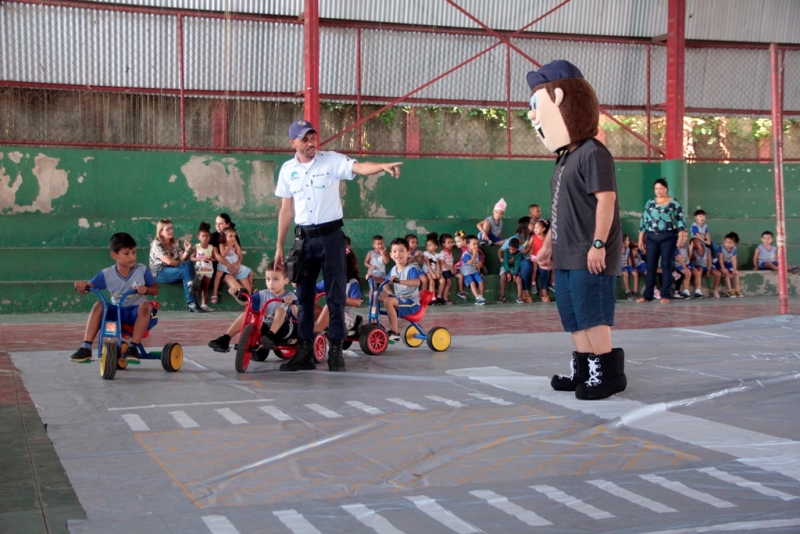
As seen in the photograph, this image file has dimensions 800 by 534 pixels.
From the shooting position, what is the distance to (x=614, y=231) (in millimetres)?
6012

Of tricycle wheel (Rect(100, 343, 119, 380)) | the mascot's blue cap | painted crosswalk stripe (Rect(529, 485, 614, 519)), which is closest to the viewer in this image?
painted crosswalk stripe (Rect(529, 485, 614, 519))

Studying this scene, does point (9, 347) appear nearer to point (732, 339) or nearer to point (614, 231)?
point (614, 231)

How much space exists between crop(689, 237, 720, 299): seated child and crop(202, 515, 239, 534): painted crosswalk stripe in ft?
43.1

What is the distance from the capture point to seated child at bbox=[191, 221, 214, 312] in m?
13.6

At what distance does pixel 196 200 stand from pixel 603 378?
34.6 ft

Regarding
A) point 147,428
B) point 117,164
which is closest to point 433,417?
point 147,428

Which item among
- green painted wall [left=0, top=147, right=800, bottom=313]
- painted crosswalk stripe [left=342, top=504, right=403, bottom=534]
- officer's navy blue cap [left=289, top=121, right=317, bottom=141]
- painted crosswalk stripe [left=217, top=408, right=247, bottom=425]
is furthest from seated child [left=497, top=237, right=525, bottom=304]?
painted crosswalk stripe [left=342, top=504, right=403, bottom=534]

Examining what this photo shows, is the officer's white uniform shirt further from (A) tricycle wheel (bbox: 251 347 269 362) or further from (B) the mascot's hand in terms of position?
(B) the mascot's hand

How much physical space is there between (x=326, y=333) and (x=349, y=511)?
410cm

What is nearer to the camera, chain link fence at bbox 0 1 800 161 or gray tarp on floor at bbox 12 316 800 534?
gray tarp on floor at bbox 12 316 800 534

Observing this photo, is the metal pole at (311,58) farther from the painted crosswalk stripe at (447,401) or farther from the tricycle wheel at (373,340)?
the painted crosswalk stripe at (447,401)

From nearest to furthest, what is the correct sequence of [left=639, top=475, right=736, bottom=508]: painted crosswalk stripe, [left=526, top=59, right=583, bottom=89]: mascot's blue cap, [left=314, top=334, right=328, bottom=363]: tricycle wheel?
1. [left=639, top=475, right=736, bottom=508]: painted crosswalk stripe
2. [left=526, top=59, right=583, bottom=89]: mascot's blue cap
3. [left=314, top=334, right=328, bottom=363]: tricycle wheel

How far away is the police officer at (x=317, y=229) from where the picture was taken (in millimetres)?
7238

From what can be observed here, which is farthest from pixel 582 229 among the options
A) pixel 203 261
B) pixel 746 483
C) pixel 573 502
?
pixel 203 261
